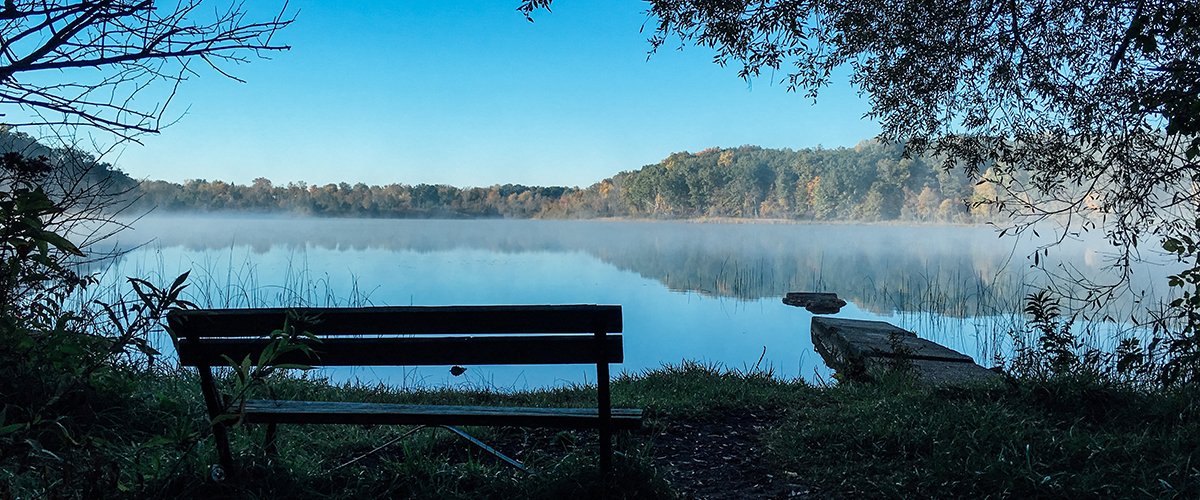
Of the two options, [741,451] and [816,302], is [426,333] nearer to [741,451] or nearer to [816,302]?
[741,451]

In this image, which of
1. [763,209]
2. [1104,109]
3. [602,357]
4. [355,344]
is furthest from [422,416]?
[763,209]

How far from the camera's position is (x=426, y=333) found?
2414mm

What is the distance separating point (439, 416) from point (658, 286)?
13.5m

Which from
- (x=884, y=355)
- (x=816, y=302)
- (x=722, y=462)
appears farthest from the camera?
(x=816, y=302)

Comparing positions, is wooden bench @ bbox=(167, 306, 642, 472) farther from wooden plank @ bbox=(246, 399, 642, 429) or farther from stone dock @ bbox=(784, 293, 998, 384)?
stone dock @ bbox=(784, 293, 998, 384)

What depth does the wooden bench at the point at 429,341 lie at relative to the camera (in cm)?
237

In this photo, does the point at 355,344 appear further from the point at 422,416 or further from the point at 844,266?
the point at 844,266

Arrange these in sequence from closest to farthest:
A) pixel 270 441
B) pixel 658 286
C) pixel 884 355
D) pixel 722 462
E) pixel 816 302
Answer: pixel 270 441 → pixel 722 462 → pixel 884 355 → pixel 816 302 → pixel 658 286

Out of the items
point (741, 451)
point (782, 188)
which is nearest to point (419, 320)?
point (741, 451)

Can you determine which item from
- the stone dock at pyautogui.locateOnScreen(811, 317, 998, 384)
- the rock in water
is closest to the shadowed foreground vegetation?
the stone dock at pyautogui.locateOnScreen(811, 317, 998, 384)

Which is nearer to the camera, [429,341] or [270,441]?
[429,341]

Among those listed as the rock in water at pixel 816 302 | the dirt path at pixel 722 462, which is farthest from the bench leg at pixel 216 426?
the rock in water at pixel 816 302

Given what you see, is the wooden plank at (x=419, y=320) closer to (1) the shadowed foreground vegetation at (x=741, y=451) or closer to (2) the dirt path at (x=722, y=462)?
(1) the shadowed foreground vegetation at (x=741, y=451)

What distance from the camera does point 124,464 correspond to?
2.63 metres
